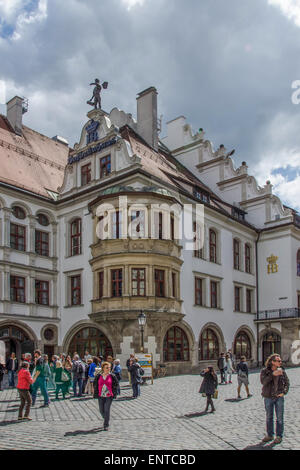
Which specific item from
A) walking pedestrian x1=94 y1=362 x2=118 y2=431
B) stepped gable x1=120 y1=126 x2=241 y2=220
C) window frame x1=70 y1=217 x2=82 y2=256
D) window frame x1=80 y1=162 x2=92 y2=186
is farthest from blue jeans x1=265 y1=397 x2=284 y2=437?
window frame x1=80 y1=162 x2=92 y2=186

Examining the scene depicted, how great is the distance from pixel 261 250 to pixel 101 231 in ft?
50.2

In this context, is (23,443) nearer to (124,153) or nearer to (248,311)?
(124,153)

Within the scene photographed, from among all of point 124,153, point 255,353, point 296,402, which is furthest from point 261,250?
point 296,402

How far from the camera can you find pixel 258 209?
4262 centimetres

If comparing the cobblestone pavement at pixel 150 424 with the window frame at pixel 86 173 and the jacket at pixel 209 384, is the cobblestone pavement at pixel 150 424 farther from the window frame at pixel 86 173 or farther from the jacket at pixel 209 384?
the window frame at pixel 86 173

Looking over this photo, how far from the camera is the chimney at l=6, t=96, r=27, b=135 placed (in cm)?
3944

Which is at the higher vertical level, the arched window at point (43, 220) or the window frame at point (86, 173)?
the window frame at point (86, 173)

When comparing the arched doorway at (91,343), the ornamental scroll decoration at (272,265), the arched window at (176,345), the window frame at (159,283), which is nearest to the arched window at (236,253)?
the ornamental scroll decoration at (272,265)

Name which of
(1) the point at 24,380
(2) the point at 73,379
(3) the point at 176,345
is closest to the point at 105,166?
(3) the point at 176,345

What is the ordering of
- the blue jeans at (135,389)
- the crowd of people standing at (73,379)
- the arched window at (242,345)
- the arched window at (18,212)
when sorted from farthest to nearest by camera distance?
1. the arched window at (242,345)
2. the arched window at (18,212)
3. the blue jeans at (135,389)
4. the crowd of people standing at (73,379)

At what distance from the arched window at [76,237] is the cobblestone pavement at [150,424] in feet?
50.2

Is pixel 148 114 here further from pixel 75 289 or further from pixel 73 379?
pixel 73 379

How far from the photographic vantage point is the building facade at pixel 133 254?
30141 mm

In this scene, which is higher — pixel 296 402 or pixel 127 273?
pixel 127 273
